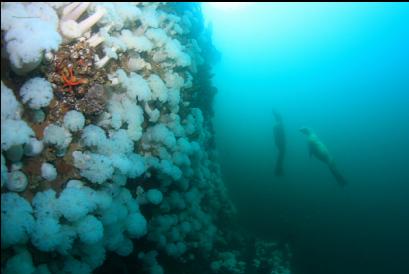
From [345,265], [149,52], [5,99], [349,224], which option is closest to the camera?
[5,99]

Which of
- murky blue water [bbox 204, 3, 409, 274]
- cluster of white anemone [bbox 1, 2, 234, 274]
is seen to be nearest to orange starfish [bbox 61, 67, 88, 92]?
cluster of white anemone [bbox 1, 2, 234, 274]

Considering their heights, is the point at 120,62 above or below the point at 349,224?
below

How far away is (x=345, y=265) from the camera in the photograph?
1296 cm

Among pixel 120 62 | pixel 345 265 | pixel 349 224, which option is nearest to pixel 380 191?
pixel 349 224

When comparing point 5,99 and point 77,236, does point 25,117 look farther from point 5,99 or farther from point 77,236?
point 77,236

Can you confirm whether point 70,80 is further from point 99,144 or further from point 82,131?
point 99,144

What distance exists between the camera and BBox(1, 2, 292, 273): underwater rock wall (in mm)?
2854

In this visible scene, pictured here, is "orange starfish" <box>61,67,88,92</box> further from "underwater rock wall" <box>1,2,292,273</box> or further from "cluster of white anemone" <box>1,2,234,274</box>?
"cluster of white anemone" <box>1,2,234,274</box>

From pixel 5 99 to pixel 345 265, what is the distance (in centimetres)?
1368

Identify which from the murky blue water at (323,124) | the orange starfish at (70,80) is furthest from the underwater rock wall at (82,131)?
the murky blue water at (323,124)

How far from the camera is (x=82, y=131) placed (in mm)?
3529

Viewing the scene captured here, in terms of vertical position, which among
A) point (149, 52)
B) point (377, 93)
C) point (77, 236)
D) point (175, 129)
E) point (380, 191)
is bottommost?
point (77, 236)

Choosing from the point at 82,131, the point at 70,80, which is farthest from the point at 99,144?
the point at 70,80

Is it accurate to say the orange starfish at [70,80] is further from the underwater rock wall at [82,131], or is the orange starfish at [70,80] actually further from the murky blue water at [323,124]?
the murky blue water at [323,124]
